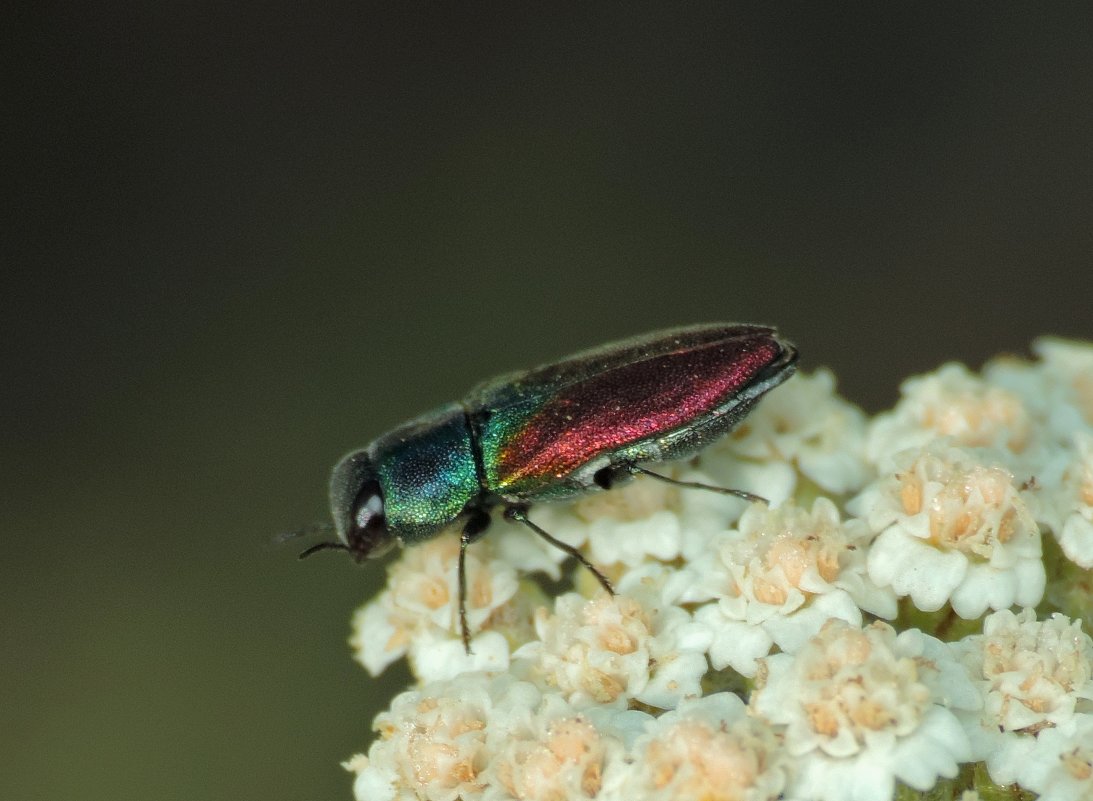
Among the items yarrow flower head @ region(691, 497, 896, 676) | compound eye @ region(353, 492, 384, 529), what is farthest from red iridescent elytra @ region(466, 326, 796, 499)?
yarrow flower head @ region(691, 497, 896, 676)

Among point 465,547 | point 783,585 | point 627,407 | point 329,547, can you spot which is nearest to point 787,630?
point 783,585

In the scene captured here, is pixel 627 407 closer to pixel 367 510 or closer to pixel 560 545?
pixel 560 545

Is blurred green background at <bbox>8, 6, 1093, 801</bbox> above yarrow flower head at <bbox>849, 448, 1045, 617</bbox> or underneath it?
above

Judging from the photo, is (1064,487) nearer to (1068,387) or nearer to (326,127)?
(1068,387)

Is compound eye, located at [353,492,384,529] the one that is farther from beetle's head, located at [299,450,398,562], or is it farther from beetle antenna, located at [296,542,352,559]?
beetle antenna, located at [296,542,352,559]

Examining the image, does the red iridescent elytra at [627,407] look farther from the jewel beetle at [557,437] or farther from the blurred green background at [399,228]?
the blurred green background at [399,228]

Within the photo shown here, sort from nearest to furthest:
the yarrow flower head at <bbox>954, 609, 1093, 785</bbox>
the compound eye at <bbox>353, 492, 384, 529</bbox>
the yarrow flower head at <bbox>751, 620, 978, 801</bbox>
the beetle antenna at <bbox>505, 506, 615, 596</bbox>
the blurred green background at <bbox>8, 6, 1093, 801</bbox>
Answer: the yarrow flower head at <bbox>751, 620, 978, 801</bbox> → the yarrow flower head at <bbox>954, 609, 1093, 785</bbox> → the beetle antenna at <bbox>505, 506, 615, 596</bbox> → the compound eye at <bbox>353, 492, 384, 529</bbox> → the blurred green background at <bbox>8, 6, 1093, 801</bbox>

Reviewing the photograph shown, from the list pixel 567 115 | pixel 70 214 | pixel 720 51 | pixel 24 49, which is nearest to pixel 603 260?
pixel 567 115
